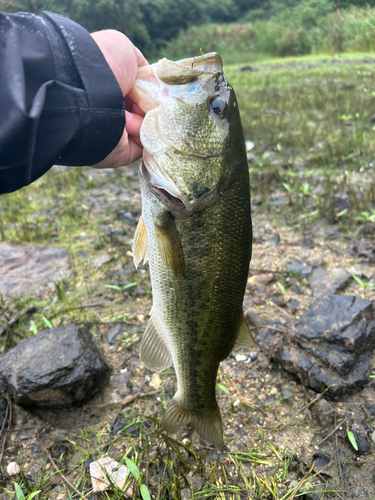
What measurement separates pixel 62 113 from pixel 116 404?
1.96 m

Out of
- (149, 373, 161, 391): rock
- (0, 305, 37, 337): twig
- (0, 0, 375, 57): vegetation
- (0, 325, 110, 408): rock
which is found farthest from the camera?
(0, 0, 375, 57): vegetation

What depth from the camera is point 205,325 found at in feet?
6.70

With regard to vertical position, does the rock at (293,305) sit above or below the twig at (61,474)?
below

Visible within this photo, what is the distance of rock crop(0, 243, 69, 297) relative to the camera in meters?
3.74

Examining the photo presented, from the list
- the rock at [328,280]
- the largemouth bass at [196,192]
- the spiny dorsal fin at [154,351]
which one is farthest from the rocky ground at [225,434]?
the largemouth bass at [196,192]

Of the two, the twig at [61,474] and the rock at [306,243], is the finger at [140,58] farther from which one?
the rock at [306,243]

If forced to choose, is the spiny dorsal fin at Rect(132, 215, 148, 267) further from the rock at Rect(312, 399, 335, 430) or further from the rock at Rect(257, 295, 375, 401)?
the rock at Rect(312, 399, 335, 430)

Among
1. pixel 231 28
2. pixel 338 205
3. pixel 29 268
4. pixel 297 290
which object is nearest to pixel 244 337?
pixel 297 290

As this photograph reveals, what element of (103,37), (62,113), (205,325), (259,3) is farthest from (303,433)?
(259,3)

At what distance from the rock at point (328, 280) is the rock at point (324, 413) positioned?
1.15 meters

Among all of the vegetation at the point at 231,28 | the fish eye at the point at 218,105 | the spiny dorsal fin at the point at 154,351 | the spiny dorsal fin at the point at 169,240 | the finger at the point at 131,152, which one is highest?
the fish eye at the point at 218,105

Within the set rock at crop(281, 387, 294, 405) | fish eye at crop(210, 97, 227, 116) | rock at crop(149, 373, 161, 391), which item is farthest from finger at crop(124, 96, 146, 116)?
rock at crop(281, 387, 294, 405)

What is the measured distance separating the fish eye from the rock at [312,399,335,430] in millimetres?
1987

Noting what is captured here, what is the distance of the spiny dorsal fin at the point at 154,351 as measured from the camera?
2.29 meters
